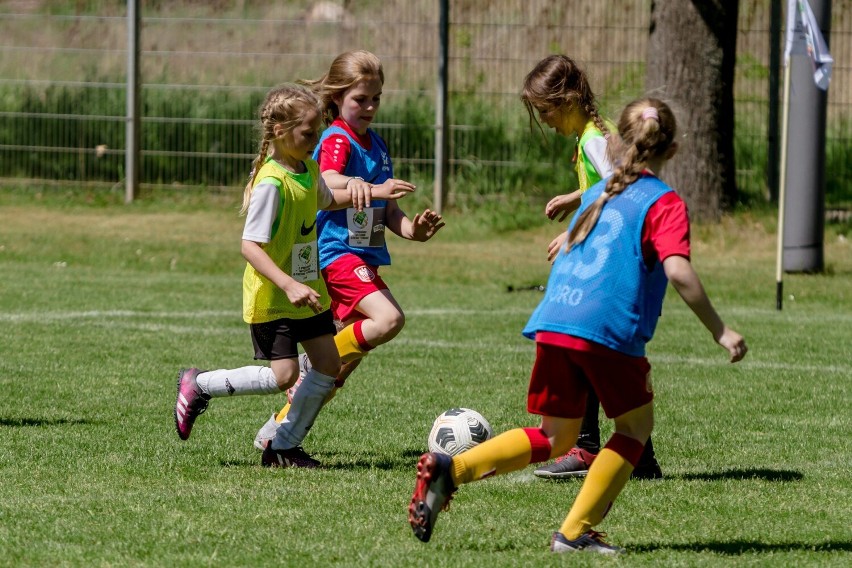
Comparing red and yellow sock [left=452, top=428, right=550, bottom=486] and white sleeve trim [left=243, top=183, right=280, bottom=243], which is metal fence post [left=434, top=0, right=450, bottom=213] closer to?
white sleeve trim [left=243, top=183, right=280, bottom=243]

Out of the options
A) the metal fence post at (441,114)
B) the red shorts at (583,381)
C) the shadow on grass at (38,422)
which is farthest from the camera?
the metal fence post at (441,114)

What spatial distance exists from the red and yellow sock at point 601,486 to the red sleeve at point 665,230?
0.61 m

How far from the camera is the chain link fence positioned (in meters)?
16.9

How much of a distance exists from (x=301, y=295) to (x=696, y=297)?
164 centimetres

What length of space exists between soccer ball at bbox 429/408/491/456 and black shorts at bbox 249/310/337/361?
662mm

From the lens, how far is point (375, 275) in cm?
638

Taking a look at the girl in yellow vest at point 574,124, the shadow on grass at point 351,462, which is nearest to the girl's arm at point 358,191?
the girl in yellow vest at point 574,124

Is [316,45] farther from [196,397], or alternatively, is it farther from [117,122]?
[196,397]

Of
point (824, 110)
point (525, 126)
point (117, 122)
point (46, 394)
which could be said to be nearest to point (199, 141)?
point (117, 122)

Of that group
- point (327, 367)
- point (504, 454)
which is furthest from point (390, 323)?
point (504, 454)

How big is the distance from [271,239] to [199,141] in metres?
12.7

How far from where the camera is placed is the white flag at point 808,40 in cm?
1217

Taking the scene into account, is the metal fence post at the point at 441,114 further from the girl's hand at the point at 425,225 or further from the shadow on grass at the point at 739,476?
the shadow on grass at the point at 739,476

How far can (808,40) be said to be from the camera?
12.2 m
